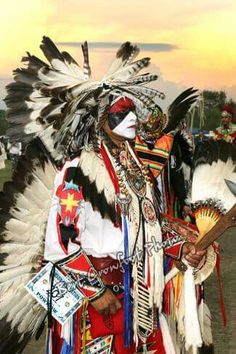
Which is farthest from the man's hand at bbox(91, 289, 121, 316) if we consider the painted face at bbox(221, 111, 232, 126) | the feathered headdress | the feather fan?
the painted face at bbox(221, 111, 232, 126)

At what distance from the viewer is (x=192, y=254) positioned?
11.0 ft

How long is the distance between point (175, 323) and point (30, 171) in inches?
41.9

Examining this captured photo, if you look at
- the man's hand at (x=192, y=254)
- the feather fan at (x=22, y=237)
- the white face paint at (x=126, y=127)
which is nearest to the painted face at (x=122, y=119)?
the white face paint at (x=126, y=127)

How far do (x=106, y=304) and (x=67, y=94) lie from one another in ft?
3.20

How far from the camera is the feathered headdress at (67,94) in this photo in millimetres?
3184

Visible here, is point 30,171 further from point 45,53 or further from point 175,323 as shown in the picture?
point 175,323

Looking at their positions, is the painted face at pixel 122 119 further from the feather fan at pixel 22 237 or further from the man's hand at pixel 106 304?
the man's hand at pixel 106 304

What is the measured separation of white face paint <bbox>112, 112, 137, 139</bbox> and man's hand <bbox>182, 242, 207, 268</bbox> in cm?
63

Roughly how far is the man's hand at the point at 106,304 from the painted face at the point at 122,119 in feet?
2.41

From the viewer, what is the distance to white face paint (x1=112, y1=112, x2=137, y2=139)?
3186 millimetres

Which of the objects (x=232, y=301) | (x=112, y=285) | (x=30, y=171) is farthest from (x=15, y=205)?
(x=232, y=301)

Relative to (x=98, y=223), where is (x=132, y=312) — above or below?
below

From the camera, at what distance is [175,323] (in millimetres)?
3480

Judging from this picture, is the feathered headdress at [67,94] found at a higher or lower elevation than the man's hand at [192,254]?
higher
